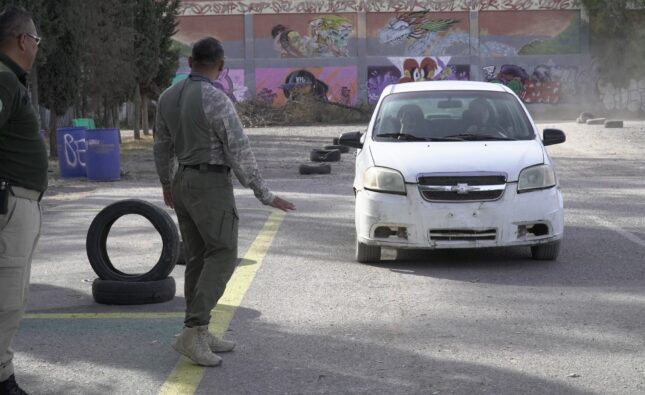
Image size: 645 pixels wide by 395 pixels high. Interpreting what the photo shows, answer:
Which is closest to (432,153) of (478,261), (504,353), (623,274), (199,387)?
(478,261)

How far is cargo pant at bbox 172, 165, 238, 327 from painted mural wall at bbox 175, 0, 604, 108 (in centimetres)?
5097

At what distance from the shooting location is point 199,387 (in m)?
5.39

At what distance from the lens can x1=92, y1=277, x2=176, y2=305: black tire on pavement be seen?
754 centimetres

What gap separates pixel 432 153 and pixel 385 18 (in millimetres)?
48915

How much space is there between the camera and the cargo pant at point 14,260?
4.71 meters

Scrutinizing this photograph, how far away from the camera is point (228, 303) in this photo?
7582 millimetres

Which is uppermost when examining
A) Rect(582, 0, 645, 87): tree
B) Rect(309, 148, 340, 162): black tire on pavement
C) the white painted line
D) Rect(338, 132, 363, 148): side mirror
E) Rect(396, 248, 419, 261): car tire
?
Rect(582, 0, 645, 87): tree

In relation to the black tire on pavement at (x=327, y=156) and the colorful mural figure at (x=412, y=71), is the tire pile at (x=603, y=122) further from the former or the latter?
the black tire on pavement at (x=327, y=156)

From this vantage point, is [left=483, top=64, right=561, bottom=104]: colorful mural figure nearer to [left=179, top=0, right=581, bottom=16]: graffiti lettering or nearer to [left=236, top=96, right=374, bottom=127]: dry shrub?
[left=179, top=0, right=581, bottom=16]: graffiti lettering

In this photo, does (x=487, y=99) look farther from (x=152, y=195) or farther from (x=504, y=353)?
(x=152, y=195)

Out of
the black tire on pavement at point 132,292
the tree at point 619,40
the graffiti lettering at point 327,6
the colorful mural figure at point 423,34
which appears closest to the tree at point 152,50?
the graffiti lettering at point 327,6

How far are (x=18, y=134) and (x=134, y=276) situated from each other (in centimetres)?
318

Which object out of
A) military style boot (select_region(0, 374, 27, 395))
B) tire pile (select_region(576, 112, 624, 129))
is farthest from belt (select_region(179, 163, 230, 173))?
tire pile (select_region(576, 112, 624, 129))

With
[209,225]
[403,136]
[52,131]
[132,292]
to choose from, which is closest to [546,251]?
[403,136]
